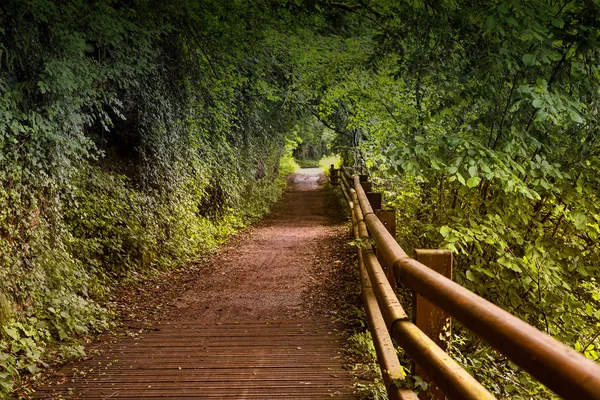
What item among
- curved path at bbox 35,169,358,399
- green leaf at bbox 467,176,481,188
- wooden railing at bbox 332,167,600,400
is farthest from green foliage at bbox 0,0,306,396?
green leaf at bbox 467,176,481,188

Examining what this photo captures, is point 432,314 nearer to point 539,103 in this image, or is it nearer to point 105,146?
point 539,103

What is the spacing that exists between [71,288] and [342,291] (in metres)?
3.47

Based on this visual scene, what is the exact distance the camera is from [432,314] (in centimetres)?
263

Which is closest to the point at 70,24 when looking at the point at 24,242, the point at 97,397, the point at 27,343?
the point at 24,242

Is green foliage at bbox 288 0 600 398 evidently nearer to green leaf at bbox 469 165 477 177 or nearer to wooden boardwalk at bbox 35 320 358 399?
green leaf at bbox 469 165 477 177

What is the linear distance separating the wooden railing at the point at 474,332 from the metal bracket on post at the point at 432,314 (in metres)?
0.08

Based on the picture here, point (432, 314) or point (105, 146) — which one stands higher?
point (105, 146)

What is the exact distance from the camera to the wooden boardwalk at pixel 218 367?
4.22 m

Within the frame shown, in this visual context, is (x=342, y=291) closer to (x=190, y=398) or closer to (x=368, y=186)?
(x=368, y=186)

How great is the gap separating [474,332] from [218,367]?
3.57 meters

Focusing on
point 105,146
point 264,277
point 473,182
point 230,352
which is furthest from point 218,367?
point 105,146

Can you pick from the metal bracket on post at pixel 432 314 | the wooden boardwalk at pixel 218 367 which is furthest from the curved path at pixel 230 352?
the metal bracket on post at pixel 432 314

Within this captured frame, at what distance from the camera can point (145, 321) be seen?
6.48m

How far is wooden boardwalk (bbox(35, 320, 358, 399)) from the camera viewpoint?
422cm
